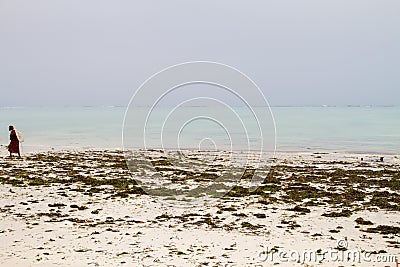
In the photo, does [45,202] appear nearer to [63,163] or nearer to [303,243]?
[303,243]

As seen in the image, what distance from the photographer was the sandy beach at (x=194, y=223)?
8031mm

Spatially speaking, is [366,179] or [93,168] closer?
[366,179]

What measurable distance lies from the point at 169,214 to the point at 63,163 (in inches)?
483

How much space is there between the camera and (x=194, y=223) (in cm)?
1045

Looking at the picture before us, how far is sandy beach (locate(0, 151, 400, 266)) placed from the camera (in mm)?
8031

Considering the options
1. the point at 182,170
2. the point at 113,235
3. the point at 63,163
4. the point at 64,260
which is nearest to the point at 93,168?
the point at 63,163

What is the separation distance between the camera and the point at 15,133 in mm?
22844

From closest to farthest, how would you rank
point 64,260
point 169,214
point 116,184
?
point 64,260
point 169,214
point 116,184

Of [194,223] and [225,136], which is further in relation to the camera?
[225,136]

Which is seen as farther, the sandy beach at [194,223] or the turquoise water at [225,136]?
the turquoise water at [225,136]

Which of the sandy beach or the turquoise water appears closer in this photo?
the sandy beach

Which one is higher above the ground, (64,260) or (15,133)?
(15,133)

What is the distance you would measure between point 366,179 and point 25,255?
1423 cm

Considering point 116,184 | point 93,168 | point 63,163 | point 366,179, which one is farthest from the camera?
point 63,163
